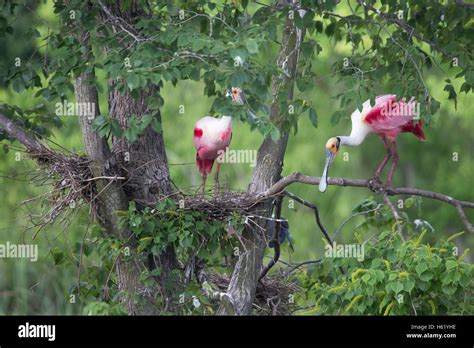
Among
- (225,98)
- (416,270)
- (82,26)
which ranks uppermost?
(82,26)

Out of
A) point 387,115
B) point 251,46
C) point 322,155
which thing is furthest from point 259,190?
point 322,155

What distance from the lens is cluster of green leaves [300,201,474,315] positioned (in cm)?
688

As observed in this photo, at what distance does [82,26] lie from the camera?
682cm

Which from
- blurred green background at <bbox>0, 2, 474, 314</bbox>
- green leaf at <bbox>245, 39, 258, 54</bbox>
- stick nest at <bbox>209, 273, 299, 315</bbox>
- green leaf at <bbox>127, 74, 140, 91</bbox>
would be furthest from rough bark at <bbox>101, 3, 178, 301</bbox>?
blurred green background at <bbox>0, 2, 474, 314</bbox>

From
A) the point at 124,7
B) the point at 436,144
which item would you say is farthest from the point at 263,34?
the point at 436,144

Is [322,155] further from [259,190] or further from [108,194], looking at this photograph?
[108,194]

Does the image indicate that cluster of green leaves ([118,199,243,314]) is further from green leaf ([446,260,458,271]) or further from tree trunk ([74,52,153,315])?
green leaf ([446,260,458,271])

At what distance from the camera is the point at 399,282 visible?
6789 millimetres

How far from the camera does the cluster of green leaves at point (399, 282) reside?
271 inches

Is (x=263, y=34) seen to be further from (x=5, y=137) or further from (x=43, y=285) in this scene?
(x=43, y=285)

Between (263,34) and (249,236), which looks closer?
(263,34)
